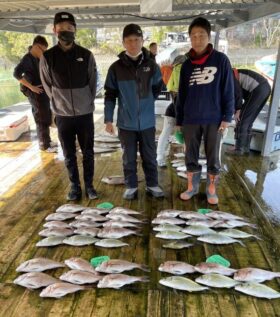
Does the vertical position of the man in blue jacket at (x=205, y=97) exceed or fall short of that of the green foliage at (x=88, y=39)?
it falls short

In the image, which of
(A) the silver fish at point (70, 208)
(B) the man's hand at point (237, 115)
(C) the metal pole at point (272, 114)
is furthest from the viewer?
(B) the man's hand at point (237, 115)

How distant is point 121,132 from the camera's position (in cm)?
351

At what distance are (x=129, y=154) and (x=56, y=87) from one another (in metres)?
1.04

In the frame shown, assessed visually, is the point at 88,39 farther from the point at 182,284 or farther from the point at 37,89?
the point at 182,284

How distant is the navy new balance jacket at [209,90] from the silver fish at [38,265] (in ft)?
6.29

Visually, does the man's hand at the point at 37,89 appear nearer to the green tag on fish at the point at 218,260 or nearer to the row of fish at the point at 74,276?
the row of fish at the point at 74,276

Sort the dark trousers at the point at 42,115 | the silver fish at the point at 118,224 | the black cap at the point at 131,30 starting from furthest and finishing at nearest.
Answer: the dark trousers at the point at 42,115
the black cap at the point at 131,30
the silver fish at the point at 118,224

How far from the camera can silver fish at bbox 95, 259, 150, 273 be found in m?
2.35

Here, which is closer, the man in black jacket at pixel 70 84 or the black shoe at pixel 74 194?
the man in black jacket at pixel 70 84

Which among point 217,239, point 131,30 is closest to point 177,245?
point 217,239

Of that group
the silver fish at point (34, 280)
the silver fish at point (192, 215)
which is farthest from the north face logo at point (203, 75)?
the silver fish at point (34, 280)

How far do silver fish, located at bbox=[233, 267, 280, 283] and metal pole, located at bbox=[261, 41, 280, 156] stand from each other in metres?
3.23

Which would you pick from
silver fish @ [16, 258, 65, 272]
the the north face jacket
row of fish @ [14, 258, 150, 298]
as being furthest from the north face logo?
silver fish @ [16, 258, 65, 272]

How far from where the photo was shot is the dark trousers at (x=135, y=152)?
11.4ft
